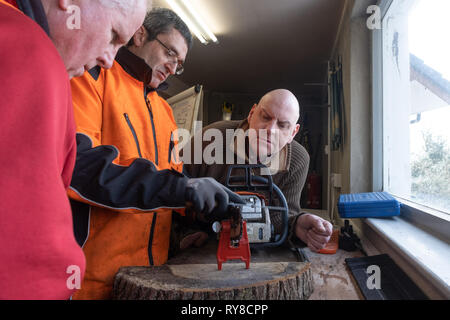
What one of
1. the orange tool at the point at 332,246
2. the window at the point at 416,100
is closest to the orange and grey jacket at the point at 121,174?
the orange tool at the point at 332,246

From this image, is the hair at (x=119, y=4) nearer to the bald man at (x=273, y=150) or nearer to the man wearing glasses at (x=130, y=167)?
the man wearing glasses at (x=130, y=167)

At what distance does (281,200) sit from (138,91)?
0.76 m

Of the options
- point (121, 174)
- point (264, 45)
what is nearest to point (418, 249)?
point (121, 174)

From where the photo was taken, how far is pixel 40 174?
33 centimetres

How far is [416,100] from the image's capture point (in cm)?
123

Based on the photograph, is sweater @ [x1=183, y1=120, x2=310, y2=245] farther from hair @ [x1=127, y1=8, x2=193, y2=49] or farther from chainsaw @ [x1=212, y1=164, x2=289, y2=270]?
hair @ [x1=127, y1=8, x2=193, y2=49]

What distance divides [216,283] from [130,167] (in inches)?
16.2

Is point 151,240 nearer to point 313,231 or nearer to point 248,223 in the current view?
point 248,223

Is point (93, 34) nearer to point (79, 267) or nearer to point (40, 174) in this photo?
point (40, 174)

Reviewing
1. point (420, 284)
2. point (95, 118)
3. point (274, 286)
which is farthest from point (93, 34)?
point (420, 284)

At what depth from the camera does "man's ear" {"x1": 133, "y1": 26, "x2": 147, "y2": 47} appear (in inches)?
49.3

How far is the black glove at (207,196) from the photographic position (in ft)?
2.31

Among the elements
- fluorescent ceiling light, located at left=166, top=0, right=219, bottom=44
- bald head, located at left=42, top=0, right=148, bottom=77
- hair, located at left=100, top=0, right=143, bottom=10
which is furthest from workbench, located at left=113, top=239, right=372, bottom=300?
fluorescent ceiling light, located at left=166, top=0, right=219, bottom=44

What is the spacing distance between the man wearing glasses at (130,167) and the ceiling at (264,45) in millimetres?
1291
